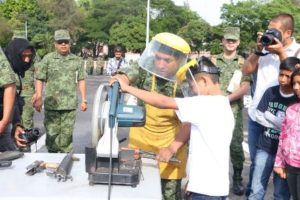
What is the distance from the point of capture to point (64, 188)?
2.22 metres

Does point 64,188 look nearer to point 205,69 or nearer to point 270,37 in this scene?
point 205,69

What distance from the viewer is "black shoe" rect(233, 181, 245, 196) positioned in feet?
16.7

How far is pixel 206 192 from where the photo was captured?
2.83 m

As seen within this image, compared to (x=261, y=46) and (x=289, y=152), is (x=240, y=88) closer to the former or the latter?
(x=261, y=46)

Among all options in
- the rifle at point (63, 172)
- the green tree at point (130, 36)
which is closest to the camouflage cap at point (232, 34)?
the rifle at point (63, 172)

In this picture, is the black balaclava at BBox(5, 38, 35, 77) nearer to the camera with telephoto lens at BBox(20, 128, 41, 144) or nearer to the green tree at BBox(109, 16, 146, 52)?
the camera with telephoto lens at BBox(20, 128, 41, 144)

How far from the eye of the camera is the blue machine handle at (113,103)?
237 cm

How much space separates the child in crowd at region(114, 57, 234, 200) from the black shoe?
2266 mm

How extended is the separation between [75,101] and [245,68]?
241 centimetres

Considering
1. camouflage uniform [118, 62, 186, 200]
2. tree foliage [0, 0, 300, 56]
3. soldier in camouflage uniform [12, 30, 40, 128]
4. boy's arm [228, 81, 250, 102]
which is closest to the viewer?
camouflage uniform [118, 62, 186, 200]

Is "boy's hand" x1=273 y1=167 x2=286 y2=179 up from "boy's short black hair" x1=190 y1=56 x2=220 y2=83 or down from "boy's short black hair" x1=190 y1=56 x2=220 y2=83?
down

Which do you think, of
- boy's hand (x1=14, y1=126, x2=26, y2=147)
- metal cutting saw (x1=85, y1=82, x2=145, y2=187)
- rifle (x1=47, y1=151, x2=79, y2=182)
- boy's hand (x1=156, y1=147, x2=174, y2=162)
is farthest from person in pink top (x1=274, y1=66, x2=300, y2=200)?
boy's hand (x1=14, y1=126, x2=26, y2=147)

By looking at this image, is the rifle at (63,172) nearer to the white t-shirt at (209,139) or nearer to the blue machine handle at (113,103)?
the blue machine handle at (113,103)

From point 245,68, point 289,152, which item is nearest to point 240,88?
point 245,68
